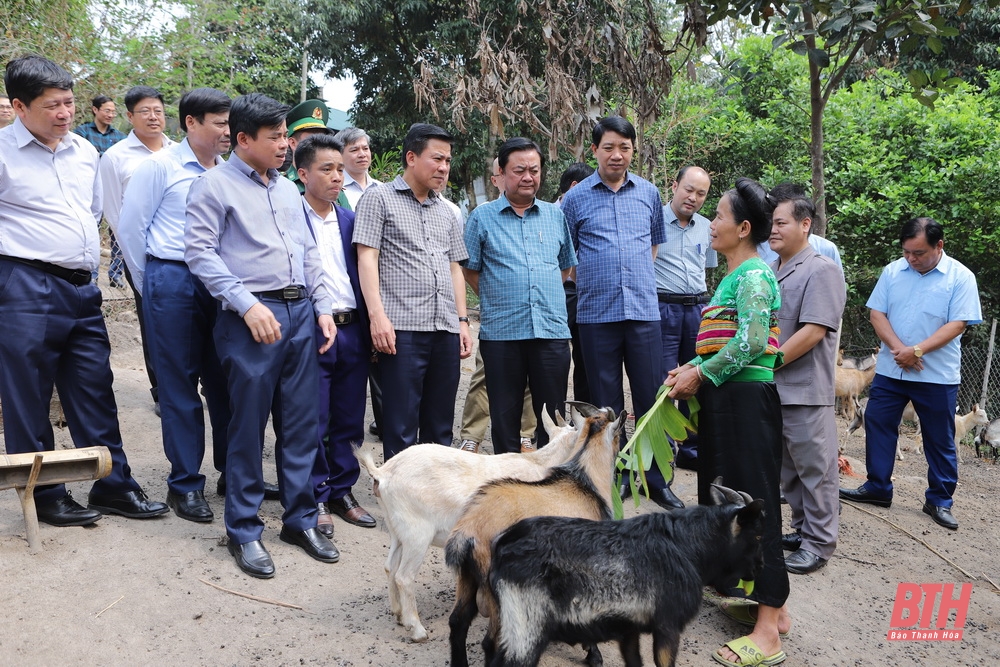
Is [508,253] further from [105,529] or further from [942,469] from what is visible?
[942,469]

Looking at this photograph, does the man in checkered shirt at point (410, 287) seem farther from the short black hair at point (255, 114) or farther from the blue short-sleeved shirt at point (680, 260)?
the blue short-sleeved shirt at point (680, 260)

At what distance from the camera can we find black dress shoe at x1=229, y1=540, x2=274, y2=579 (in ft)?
13.0

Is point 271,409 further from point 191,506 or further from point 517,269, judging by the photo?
point 517,269

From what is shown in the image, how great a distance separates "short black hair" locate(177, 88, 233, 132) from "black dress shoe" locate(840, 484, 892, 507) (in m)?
5.30

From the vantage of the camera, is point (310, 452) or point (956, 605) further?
point (956, 605)

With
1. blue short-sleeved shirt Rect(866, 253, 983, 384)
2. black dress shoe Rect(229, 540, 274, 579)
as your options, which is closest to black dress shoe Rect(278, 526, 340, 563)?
black dress shoe Rect(229, 540, 274, 579)

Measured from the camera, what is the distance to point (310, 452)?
4.23 metres

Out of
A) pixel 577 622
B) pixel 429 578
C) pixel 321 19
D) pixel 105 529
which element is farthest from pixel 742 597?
pixel 321 19

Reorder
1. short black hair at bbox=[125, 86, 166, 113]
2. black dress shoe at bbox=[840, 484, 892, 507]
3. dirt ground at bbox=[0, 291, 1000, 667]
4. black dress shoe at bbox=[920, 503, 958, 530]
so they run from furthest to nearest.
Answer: black dress shoe at bbox=[840, 484, 892, 507] < short black hair at bbox=[125, 86, 166, 113] < black dress shoe at bbox=[920, 503, 958, 530] < dirt ground at bbox=[0, 291, 1000, 667]

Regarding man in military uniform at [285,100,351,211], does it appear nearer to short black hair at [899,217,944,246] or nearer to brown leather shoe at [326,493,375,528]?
brown leather shoe at [326,493,375,528]

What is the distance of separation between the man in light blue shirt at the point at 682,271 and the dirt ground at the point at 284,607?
1.50m

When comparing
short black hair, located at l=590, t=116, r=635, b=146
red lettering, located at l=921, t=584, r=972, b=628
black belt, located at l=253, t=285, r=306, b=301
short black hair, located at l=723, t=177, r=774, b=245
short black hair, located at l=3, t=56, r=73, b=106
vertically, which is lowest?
red lettering, located at l=921, t=584, r=972, b=628

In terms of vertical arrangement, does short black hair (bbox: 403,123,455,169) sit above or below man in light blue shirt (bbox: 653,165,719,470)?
above

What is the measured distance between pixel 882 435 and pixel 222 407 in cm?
482
